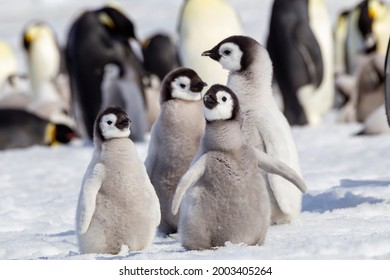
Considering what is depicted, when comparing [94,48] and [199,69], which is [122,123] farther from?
[94,48]

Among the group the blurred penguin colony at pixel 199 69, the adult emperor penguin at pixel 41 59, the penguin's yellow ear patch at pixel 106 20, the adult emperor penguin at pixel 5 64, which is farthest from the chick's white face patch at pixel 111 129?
the adult emperor penguin at pixel 5 64

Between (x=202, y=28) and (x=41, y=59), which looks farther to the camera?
(x=41, y=59)

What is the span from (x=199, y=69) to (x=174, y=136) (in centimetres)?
553

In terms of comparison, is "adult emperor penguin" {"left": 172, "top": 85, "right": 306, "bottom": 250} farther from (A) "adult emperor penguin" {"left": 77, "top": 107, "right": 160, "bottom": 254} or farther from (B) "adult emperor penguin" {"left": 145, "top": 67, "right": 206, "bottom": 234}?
(B) "adult emperor penguin" {"left": 145, "top": 67, "right": 206, "bottom": 234}

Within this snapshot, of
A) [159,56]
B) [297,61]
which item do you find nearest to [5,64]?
[159,56]

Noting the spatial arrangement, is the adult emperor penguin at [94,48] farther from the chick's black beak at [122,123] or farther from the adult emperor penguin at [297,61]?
the chick's black beak at [122,123]

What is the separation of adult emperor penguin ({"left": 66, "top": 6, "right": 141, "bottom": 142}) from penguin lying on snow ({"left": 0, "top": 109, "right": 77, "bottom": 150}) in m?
0.67

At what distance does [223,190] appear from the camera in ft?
11.9

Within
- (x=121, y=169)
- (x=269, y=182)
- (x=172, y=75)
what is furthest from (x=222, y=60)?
(x=121, y=169)

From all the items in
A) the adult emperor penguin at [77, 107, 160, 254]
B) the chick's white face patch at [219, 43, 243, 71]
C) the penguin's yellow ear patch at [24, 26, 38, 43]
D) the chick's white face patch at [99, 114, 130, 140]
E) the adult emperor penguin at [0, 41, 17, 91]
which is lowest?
the adult emperor penguin at [0, 41, 17, 91]

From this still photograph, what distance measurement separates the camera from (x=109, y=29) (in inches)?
398

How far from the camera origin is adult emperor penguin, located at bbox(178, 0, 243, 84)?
10.1m

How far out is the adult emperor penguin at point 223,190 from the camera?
3.63 meters

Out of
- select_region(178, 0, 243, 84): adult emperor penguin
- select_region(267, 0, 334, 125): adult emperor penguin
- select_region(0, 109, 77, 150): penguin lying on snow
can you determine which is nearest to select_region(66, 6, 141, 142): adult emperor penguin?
select_region(178, 0, 243, 84): adult emperor penguin
